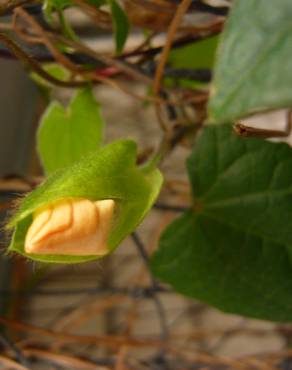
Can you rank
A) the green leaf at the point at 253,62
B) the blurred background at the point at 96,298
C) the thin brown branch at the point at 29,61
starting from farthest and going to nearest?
1. the blurred background at the point at 96,298
2. the thin brown branch at the point at 29,61
3. the green leaf at the point at 253,62

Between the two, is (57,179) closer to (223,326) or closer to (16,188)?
(16,188)

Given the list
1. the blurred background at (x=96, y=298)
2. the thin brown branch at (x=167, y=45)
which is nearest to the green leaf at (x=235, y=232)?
the thin brown branch at (x=167, y=45)

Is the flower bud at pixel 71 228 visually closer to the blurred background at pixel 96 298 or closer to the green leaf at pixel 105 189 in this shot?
the green leaf at pixel 105 189

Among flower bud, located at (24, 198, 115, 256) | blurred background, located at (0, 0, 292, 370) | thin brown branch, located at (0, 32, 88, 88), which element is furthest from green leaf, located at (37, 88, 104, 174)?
blurred background, located at (0, 0, 292, 370)

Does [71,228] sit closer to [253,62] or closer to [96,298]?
[253,62]

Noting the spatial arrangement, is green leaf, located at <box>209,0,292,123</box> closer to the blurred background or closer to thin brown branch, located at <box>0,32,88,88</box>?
thin brown branch, located at <box>0,32,88,88</box>
